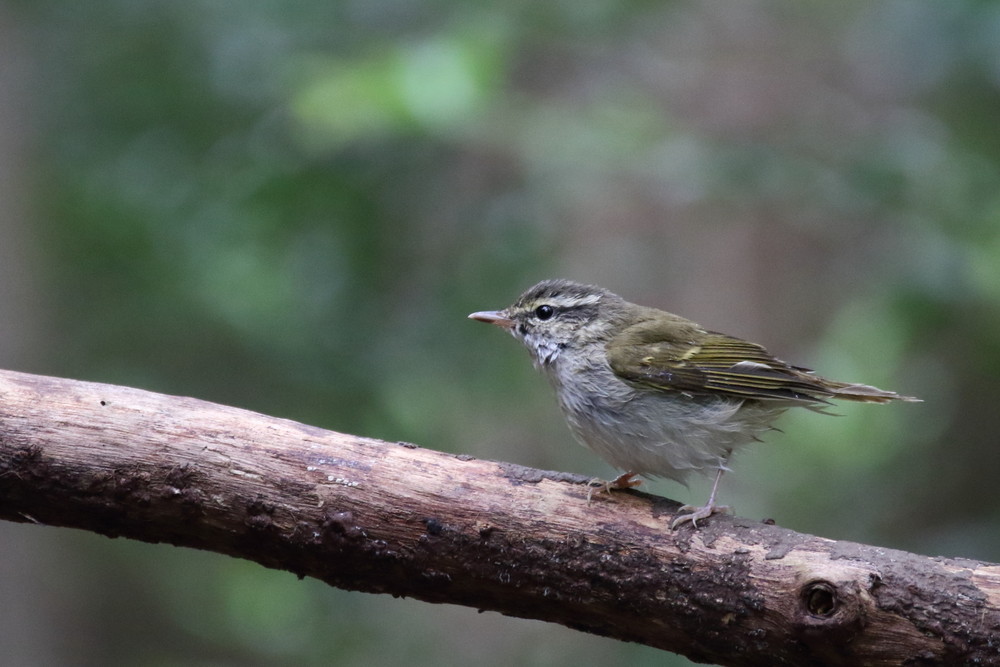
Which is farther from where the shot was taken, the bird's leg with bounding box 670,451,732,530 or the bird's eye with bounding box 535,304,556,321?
the bird's eye with bounding box 535,304,556,321

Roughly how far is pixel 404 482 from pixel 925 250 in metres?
3.25

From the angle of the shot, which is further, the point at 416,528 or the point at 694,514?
the point at 694,514

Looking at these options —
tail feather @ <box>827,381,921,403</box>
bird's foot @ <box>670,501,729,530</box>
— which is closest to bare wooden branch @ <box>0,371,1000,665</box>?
bird's foot @ <box>670,501,729,530</box>

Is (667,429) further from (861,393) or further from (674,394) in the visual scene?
(861,393)

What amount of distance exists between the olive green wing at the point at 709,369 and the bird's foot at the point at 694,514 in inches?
27.4

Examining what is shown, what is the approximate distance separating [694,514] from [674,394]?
82 cm

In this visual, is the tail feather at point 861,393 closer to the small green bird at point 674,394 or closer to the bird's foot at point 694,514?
the small green bird at point 674,394

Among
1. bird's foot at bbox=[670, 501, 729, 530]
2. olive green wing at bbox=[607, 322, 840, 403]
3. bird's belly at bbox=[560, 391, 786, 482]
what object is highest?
olive green wing at bbox=[607, 322, 840, 403]

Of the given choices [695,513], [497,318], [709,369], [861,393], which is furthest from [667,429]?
[497,318]

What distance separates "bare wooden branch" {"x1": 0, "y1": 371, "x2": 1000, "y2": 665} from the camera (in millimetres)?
3078

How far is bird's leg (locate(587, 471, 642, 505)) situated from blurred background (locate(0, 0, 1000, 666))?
0.67 m

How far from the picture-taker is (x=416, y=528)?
3.23 meters

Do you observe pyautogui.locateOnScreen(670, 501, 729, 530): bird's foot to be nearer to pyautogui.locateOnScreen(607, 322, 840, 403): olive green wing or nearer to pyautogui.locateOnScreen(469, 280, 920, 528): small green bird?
pyautogui.locateOnScreen(469, 280, 920, 528): small green bird

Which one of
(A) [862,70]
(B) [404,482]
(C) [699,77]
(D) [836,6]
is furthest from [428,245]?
(A) [862,70]
